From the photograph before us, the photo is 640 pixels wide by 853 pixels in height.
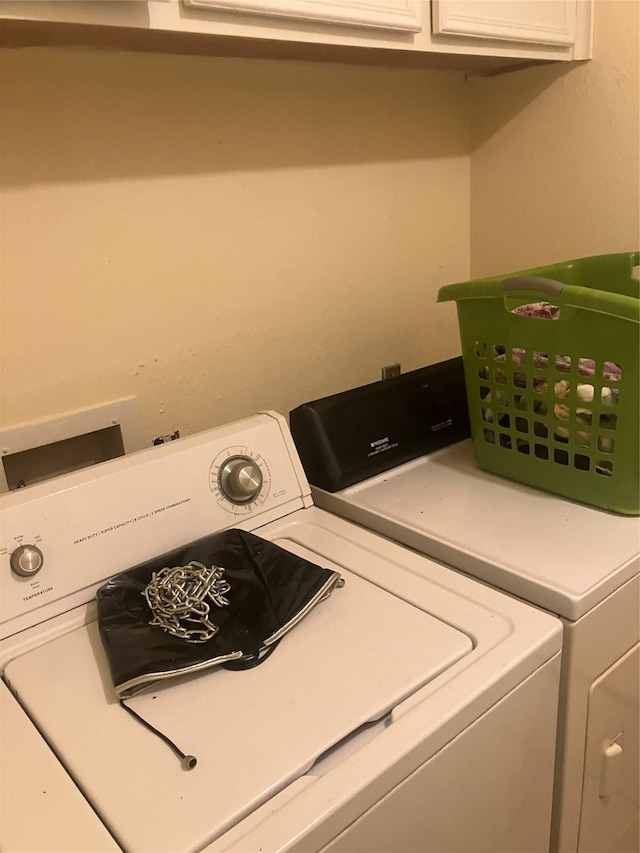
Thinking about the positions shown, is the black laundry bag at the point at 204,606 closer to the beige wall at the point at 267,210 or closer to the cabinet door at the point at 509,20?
the beige wall at the point at 267,210

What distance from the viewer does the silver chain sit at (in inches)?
32.0

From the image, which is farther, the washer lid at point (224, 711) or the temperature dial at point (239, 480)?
the temperature dial at point (239, 480)

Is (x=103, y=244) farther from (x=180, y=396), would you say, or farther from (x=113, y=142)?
(x=180, y=396)

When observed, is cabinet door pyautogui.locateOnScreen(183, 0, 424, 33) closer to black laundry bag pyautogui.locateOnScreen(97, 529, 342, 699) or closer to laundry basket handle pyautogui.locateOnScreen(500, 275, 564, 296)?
laundry basket handle pyautogui.locateOnScreen(500, 275, 564, 296)

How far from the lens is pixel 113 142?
108 cm

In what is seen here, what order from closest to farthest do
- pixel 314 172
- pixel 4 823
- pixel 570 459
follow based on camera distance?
1. pixel 4 823
2. pixel 570 459
3. pixel 314 172

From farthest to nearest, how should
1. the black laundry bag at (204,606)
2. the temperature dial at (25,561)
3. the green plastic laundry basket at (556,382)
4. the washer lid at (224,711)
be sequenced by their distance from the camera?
1. the green plastic laundry basket at (556,382)
2. the temperature dial at (25,561)
3. the black laundry bag at (204,606)
4. the washer lid at (224,711)

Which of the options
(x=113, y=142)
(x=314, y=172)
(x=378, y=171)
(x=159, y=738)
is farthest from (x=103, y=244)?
(x=159, y=738)

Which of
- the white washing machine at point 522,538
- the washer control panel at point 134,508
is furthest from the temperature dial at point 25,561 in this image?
the white washing machine at point 522,538

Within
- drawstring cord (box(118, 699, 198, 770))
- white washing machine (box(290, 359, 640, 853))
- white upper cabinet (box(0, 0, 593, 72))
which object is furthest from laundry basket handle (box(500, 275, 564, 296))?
drawstring cord (box(118, 699, 198, 770))

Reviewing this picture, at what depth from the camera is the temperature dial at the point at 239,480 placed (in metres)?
1.03

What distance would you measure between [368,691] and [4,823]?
35 cm

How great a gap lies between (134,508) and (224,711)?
1.10 ft

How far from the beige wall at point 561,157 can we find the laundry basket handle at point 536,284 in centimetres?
46
